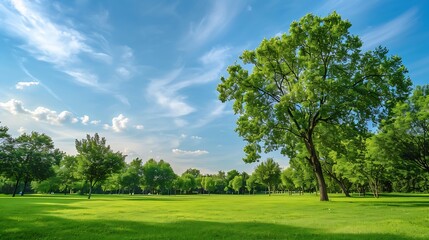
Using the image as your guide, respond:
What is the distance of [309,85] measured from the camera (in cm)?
3062

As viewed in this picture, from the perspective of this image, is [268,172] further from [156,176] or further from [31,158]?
[31,158]

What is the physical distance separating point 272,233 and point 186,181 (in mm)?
147383

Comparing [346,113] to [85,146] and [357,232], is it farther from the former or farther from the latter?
[85,146]

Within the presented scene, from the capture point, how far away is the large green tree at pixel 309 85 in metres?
32.2

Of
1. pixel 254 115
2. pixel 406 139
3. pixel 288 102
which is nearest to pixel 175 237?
pixel 288 102

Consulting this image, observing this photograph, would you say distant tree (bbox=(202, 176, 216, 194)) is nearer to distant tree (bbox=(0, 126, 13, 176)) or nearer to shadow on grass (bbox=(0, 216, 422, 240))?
distant tree (bbox=(0, 126, 13, 176))

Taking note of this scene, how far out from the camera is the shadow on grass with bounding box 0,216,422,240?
11.2 m

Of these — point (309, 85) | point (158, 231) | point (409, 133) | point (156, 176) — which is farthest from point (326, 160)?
point (156, 176)

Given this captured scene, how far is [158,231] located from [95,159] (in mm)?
52422

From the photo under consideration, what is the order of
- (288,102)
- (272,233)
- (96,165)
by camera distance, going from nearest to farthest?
(272,233) → (288,102) → (96,165)

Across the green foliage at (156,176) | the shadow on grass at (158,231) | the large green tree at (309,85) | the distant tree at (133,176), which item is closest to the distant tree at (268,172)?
the green foliage at (156,176)

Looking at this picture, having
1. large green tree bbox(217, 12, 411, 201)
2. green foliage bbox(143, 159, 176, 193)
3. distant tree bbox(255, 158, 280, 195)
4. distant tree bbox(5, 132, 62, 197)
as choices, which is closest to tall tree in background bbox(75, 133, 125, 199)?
distant tree bbox(5, 132, 62, 197)

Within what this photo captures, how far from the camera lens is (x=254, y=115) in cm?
3762

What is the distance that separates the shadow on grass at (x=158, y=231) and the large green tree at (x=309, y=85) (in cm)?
2080
